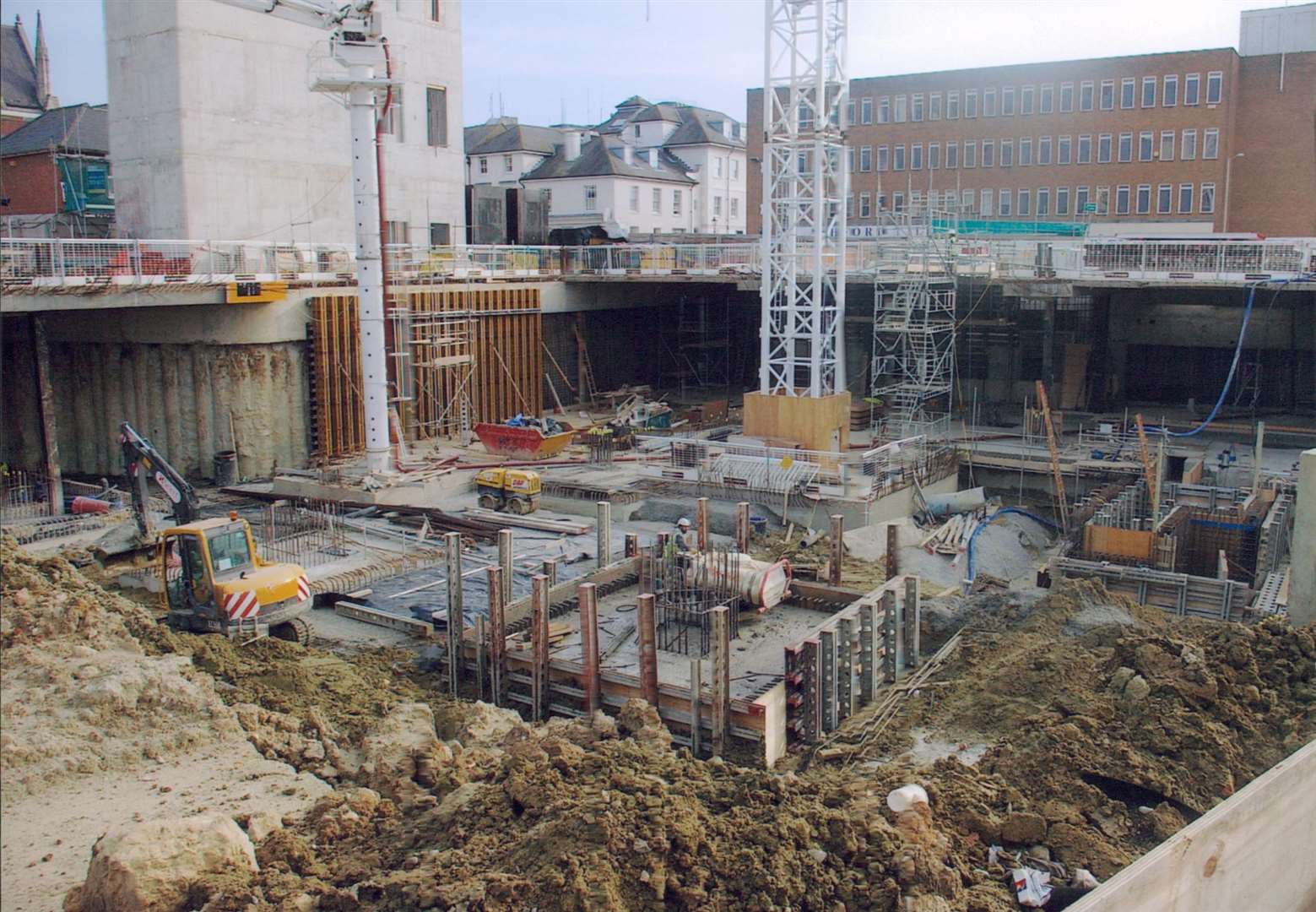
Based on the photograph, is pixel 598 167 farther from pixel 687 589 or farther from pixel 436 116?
pixel 687 589

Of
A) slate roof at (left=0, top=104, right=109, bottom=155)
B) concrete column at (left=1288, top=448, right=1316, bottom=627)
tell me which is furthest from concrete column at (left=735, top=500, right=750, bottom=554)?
slate roof at (left=0, top=104, right=109, bottom=155)

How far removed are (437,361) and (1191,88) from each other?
31751 mm

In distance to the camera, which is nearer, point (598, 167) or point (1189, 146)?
point (1189, 146)

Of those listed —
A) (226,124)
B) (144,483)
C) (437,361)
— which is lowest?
(144,483)

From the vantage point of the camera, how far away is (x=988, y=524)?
23.2m

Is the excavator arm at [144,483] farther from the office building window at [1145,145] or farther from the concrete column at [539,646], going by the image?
the office building window at [1145,145]

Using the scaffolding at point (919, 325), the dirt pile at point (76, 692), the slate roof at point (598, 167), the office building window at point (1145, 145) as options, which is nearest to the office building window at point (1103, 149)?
the office building window at point (1145, 145)

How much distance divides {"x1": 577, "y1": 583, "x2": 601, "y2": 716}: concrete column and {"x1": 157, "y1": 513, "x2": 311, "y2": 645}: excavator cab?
3.92 m

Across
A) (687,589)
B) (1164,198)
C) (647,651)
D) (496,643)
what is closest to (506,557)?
(496,643)

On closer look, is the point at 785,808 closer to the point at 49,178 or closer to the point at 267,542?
the point at 267,542

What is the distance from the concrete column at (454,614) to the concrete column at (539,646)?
1.15 meters

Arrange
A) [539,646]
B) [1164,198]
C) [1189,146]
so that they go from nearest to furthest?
[539,646] → [1189,146] → [1164,198]

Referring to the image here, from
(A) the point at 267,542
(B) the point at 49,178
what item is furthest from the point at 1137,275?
(B) the point at 49,178

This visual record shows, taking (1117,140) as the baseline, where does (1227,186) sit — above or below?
below
